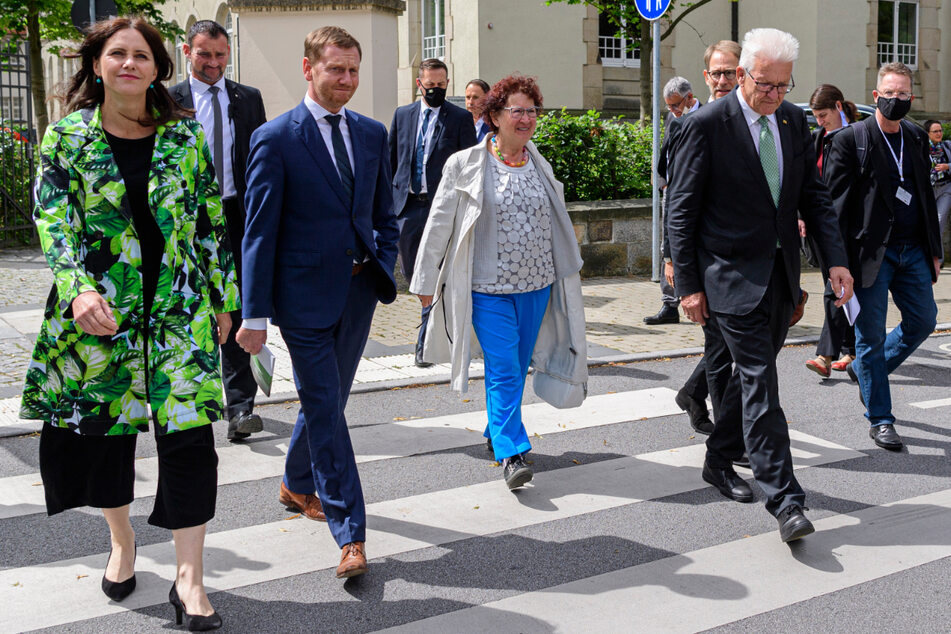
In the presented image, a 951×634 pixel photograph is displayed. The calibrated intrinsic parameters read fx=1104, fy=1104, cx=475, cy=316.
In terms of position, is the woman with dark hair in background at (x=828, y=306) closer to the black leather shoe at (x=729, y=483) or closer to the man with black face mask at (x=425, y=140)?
the man with black face mask at (x=425, y=140)

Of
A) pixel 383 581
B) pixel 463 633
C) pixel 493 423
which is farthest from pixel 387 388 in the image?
pixel 463 633

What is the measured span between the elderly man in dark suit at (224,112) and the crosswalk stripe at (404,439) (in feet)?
1.27

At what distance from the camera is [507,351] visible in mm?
5402

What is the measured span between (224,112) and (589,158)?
7.90 metres

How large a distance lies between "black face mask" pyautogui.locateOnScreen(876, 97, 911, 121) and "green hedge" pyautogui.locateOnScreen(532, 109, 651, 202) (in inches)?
276

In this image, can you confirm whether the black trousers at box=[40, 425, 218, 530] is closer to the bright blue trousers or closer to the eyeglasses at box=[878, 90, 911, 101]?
the bright blue trousers

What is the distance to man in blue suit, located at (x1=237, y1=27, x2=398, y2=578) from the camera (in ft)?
13.9

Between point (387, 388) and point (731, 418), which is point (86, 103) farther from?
point (387, 388)

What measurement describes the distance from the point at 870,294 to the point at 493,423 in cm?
239

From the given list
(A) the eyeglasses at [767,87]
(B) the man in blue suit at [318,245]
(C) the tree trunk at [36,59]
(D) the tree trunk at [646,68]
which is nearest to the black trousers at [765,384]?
(A) the eyeglasses at [767,87]

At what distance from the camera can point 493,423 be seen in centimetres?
533

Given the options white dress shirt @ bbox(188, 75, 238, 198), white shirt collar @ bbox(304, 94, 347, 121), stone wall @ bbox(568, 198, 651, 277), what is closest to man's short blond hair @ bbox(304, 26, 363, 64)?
white shirt collar @ bbox(304, 94, 347, 121)

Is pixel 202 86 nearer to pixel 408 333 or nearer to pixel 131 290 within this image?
pixel 131 290

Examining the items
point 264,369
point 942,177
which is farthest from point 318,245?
point 942,177
